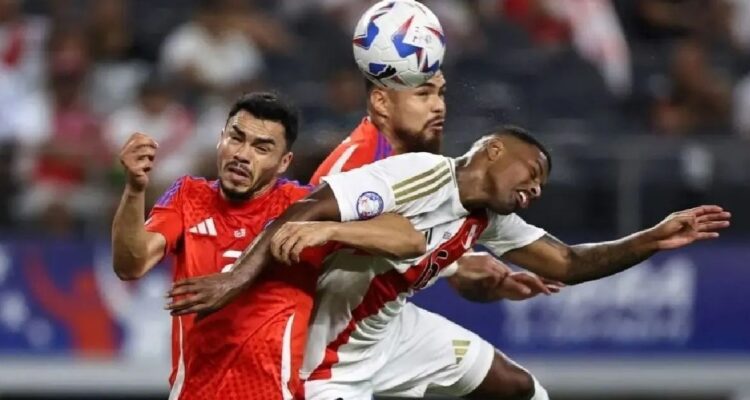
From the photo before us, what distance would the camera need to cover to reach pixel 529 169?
6.06m

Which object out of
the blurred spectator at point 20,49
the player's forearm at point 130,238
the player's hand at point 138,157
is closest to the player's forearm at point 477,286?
the player's forearm at point 130,238

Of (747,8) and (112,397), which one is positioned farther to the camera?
(747,8)

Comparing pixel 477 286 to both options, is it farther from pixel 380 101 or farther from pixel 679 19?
pixel 679 19

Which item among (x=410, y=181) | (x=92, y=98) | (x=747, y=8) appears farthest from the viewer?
(x=747, y=8)

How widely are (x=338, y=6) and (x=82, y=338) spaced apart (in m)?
3.19

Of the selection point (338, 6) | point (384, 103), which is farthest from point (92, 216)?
point (384, 103)

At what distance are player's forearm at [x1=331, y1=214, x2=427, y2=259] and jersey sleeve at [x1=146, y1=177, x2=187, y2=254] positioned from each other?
2.13ft

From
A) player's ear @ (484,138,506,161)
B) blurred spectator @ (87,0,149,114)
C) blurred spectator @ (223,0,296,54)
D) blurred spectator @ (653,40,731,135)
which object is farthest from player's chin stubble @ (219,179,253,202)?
blurred spectator @ (653,40,731,135)

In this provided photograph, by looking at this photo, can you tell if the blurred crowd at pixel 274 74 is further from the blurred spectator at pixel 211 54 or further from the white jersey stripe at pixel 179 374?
the white jersey stripe at pixel 179 374

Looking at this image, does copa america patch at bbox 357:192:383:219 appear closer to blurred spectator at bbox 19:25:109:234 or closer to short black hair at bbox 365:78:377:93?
short black hair at bbox 365:78:377:93

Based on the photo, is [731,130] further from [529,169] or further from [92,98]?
[529,169]

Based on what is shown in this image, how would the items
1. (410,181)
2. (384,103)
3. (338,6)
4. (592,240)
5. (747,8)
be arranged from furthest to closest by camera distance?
(747,8)
(338,6)
(592,240)
(384,103)
(410,181)

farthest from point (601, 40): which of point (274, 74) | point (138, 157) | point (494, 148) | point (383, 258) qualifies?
point (138, 157)

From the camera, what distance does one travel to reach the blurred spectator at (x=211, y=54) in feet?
37.4
